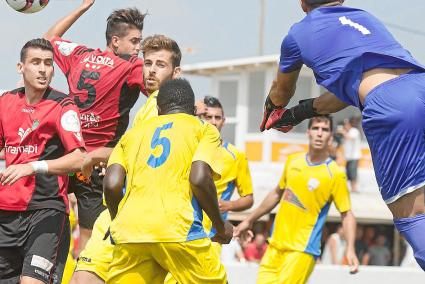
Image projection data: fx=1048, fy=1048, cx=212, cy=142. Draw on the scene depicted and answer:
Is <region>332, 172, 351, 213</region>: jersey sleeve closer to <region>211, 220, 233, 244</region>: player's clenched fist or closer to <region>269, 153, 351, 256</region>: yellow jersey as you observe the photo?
<region>269, 153, 351, 256</region>: yellow jersey

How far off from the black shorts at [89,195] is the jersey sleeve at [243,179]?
238 cm

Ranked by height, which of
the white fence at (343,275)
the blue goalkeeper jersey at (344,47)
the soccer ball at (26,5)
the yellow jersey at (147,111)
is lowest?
the white fence at (343,275)

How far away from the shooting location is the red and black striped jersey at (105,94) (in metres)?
9.27

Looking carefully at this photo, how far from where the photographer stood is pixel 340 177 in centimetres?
1195

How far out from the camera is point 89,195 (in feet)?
30.9

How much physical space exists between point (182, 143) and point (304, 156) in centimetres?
575

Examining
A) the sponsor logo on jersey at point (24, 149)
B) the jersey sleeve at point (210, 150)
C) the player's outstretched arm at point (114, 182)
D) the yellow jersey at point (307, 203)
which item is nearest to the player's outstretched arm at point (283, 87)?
the jersey sleeve at point (210, 150)

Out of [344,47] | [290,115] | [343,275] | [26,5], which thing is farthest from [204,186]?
[343,275]

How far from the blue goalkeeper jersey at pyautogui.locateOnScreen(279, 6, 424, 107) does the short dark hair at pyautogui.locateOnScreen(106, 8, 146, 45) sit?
334 centimetres

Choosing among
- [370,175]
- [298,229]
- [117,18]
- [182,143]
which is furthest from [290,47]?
[370,175]

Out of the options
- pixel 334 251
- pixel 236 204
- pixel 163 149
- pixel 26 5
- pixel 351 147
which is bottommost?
pixel 334 251

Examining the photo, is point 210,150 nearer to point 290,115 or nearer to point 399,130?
point 290,115

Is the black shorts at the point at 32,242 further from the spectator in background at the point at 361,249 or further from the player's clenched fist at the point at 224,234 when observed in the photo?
the spectator in background at the point at 361,249

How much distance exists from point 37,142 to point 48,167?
1.63 feet
